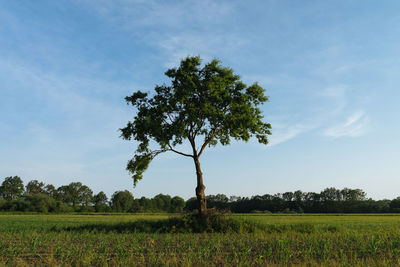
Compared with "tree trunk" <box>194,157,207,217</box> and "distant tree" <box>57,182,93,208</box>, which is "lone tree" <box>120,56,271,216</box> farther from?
"distant tree" <box>57,182,93,208</box>

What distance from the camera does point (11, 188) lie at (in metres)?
145

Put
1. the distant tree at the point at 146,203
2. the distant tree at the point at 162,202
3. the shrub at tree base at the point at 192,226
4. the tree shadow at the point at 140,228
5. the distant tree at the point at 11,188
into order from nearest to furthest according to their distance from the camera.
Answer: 1. the tree shadow at the point at 140,228
2. the shrub at tree base at the point at 192,226
3. the distant tree at the point at 11,188
4. the distant tree at the point at 146,203
5. the distant tree at the point at 162,202

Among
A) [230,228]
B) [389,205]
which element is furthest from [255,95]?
[389,205]

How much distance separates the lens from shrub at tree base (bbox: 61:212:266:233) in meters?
22.5

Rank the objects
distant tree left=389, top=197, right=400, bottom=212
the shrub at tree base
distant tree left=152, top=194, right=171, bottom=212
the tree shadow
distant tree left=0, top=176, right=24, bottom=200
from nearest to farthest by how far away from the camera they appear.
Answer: the tree shadow
the shrub at tree base
distant tree left=389, top=197, right=400, bottom=212
distant tree left=0, top=176, right=24, bottom=200
distant tree left=152, top=194, right=171, bottom=212

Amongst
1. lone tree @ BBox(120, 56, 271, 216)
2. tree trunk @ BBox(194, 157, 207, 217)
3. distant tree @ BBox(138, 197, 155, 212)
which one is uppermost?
lone tree @ BBox(120, 56, 271, 216)

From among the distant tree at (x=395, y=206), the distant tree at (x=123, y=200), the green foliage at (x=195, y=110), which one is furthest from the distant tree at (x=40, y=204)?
the distant tree at (x=395, y=206)

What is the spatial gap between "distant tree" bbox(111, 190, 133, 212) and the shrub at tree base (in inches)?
5083

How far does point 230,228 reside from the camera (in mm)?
22422

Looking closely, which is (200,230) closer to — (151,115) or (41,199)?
(151,115)

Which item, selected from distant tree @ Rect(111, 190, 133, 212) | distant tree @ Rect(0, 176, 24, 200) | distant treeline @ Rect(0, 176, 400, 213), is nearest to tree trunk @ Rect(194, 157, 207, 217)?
distant treeline @ Rect(0, 176, 400, 213)

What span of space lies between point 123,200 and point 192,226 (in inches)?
5413

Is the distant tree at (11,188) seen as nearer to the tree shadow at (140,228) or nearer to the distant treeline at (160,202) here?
the distant treeline at (160,202)

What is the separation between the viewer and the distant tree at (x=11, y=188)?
14450cm
